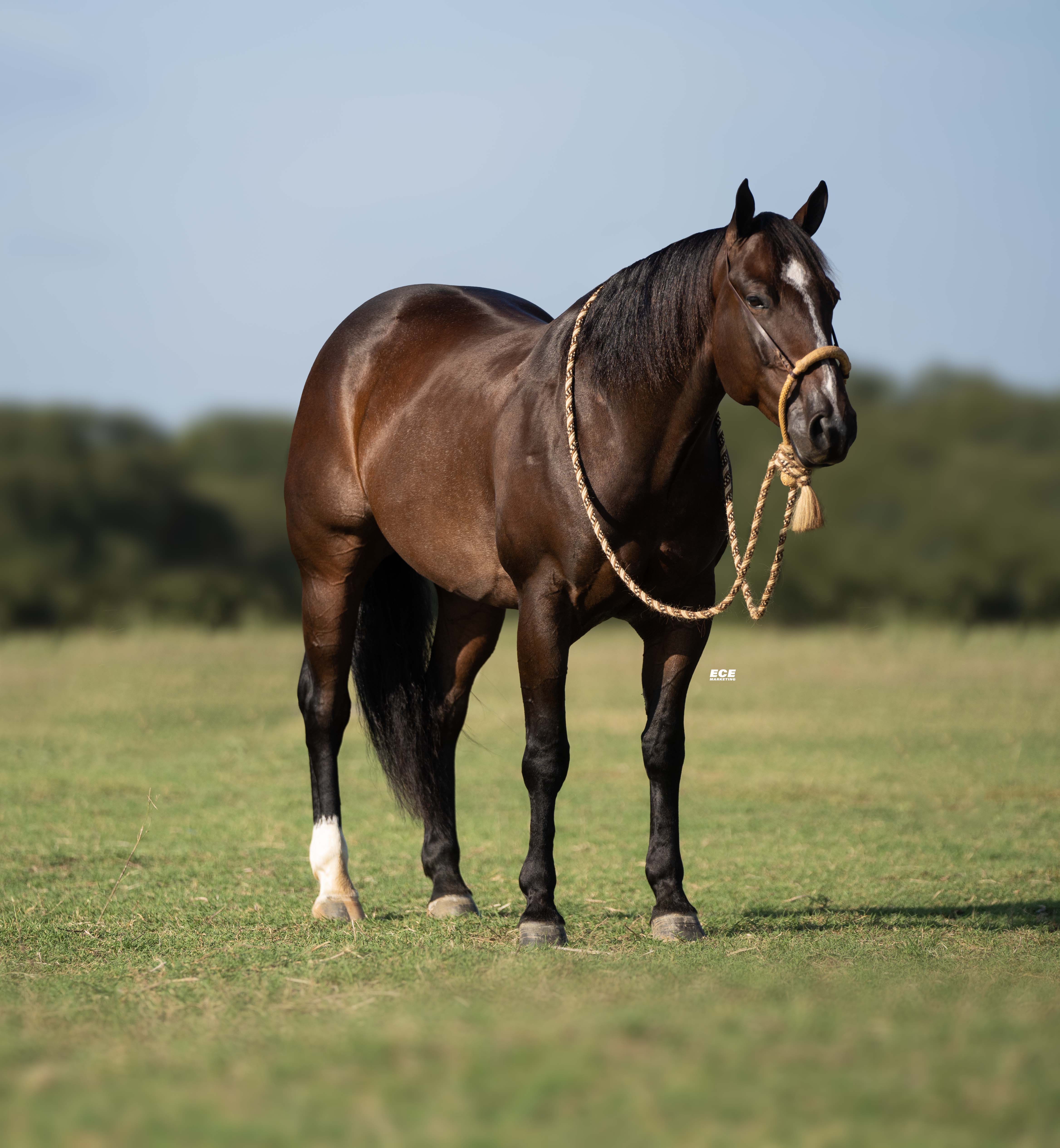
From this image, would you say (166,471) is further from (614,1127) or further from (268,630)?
(614,1127)

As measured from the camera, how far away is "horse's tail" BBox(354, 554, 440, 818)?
18.3ft

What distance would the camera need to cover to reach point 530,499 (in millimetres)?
4457

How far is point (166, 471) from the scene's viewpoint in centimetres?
1706

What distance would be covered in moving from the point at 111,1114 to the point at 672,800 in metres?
3.04

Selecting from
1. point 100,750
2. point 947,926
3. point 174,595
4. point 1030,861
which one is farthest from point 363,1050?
point 174,595

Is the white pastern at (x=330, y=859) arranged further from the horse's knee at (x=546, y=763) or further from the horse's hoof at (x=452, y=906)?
the horse's knee at (x=546, y=763)

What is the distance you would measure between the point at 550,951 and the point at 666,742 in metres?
0.92

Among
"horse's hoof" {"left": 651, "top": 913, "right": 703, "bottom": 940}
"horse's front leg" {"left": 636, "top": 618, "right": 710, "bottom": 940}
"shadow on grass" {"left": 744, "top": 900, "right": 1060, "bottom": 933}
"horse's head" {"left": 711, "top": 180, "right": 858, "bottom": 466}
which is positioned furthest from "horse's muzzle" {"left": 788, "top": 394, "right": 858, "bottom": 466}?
"shadow on grass" {"left": 744, "top": 900, "right": 1060, "bottom": 933}

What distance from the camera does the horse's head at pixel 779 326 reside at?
12.6ft

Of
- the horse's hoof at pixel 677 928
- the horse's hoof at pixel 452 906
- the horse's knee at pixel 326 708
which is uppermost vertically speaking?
the horse's knee at pixel 326 708

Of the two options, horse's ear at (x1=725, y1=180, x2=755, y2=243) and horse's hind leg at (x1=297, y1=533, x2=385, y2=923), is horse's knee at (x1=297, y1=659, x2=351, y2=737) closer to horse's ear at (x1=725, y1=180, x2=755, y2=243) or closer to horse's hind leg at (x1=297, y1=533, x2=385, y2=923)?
horse's hind leg at (x1=297, y1=533, x2=385, y2=923)

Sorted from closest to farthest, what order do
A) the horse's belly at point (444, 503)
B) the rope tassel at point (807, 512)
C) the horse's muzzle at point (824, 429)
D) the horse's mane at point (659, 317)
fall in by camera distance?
1. the horse's muzzle at point (824, 429)
2. the rope tassel at point (807, 512)
3. the horse's mane at point (659, 317)
4. the horse's belly at point (444, 503)

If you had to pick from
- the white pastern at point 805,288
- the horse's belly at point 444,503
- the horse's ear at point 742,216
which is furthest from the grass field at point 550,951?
the horse's ear at point 742,216

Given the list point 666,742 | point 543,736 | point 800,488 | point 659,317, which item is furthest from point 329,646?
point 800,488
